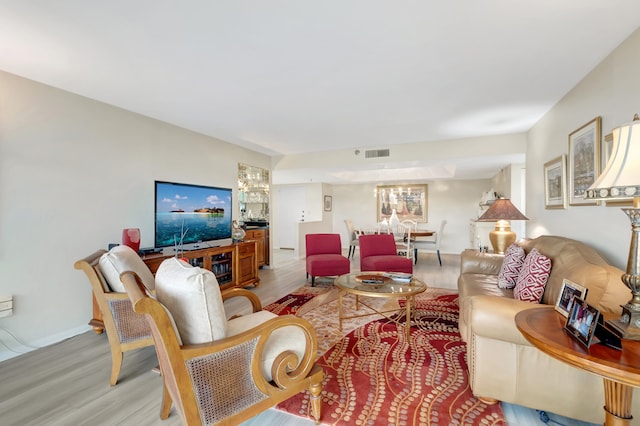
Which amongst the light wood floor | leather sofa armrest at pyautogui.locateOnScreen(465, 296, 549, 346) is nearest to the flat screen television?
the light wood floor

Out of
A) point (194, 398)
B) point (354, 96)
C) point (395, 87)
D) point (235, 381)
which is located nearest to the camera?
point (194, 398)

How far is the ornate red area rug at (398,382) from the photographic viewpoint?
5.43 feet

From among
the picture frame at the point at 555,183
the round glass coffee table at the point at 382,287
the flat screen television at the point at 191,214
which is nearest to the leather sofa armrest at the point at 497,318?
the round glass coffee table at the point at 382,287

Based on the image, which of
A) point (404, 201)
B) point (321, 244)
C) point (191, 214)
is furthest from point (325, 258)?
point (404, 201)

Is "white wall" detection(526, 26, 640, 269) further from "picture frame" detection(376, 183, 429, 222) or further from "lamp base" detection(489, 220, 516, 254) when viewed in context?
"picture frame" detection(376, 183, 429, 222)

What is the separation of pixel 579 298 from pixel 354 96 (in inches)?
94.3

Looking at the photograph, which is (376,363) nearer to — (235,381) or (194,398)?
(235,381)

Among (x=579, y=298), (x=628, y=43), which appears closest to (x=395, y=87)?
(x=628, y=43)

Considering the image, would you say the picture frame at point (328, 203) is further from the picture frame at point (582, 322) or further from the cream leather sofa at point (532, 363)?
the picture frame at point (582, 322)

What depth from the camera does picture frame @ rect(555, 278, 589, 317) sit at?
1.35 metres

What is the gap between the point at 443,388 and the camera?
1906mm

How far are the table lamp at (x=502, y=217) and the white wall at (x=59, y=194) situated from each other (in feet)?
14.1

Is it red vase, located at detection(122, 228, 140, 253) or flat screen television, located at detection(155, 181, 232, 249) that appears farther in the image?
flat screen television, located at detection(155, 181, 232, 249)

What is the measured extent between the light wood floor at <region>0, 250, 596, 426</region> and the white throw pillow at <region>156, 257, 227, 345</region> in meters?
0.73
